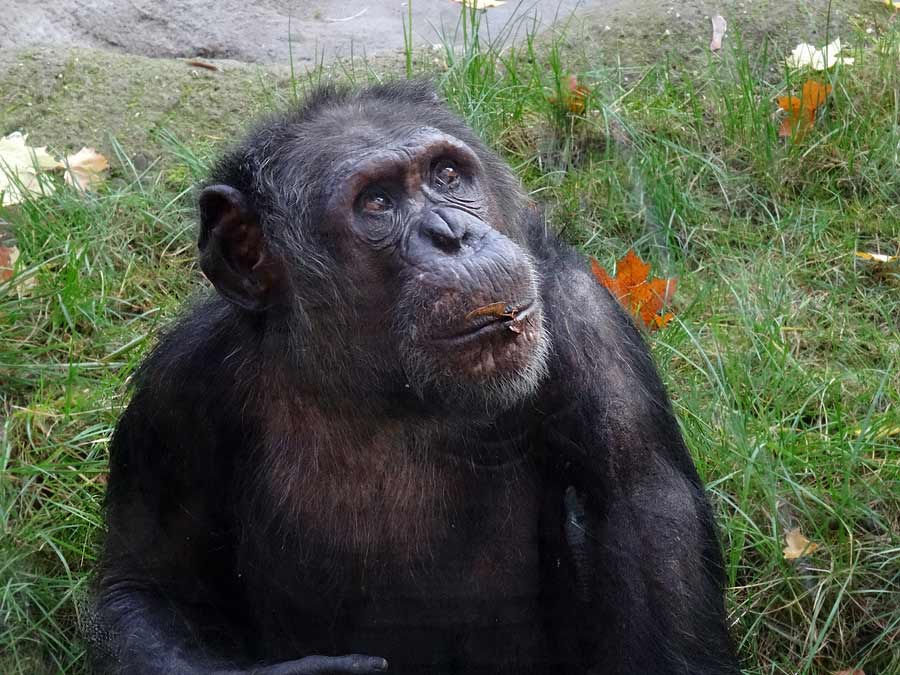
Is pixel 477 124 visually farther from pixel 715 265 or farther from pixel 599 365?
pixel 599 365

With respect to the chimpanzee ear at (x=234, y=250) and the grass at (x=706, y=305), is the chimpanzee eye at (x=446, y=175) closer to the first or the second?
the chimpanzee ear at (x=234, y=250)

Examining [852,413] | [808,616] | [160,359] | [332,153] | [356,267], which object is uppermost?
[332,153]

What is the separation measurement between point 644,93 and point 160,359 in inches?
152

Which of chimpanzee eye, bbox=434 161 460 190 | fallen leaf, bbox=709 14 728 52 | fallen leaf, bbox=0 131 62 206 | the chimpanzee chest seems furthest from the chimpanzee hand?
fallen leaf, bbox=709 14 728 52

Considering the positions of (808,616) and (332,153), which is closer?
(332,153)

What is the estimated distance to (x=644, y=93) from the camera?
25.0 ft

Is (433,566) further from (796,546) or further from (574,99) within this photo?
(574,99)

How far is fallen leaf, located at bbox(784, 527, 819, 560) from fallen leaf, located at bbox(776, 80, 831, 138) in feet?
8.73

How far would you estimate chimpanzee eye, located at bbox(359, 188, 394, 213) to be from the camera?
168 inches

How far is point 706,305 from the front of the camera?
6316 millimetres

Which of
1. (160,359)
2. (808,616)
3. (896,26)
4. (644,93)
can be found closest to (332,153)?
(160,359)

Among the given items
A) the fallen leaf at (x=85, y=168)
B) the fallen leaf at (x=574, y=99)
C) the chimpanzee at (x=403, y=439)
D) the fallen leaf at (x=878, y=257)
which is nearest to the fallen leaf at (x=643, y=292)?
the fallen leaf at (x=878, y=257)

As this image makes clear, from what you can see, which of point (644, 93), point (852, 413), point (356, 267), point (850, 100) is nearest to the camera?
point (356, 267)

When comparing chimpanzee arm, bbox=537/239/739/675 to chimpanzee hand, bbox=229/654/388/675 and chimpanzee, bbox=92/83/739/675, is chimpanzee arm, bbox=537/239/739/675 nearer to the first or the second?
chimpanzee, bbox=92/83/739/675
